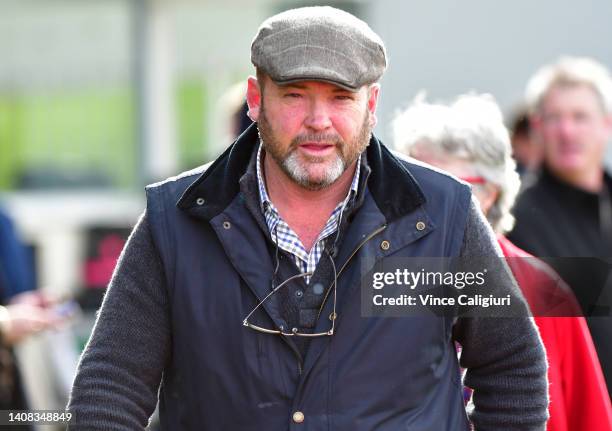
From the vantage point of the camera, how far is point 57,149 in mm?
9508

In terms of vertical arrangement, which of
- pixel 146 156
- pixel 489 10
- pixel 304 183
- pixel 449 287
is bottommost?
pixel 449 287

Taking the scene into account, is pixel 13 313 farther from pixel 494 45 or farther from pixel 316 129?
pixel 494 45

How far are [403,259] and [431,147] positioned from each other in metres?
0.97

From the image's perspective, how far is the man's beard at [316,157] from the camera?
9.45ft

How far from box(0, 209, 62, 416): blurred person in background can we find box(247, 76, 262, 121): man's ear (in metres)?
2.46

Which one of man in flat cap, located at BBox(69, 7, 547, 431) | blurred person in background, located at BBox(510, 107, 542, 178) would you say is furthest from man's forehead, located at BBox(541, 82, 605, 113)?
man in flat cap, located at BBox(69, 7, 547, 431)

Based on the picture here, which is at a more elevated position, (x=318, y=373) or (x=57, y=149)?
(x=57, y=149)

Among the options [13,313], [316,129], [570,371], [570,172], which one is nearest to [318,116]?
[316,129]

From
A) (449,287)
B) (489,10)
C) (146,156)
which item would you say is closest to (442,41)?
(489,10)

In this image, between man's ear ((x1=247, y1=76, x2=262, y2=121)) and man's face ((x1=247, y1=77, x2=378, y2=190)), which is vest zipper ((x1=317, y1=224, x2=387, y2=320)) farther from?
man's ear ((x1=247, y1=76, x2=262, y2=121))

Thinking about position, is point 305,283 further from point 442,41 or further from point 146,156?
point 146,156

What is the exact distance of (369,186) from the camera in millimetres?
3012

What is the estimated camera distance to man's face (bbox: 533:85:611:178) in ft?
17.3

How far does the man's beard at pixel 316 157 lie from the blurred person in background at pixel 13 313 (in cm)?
257
